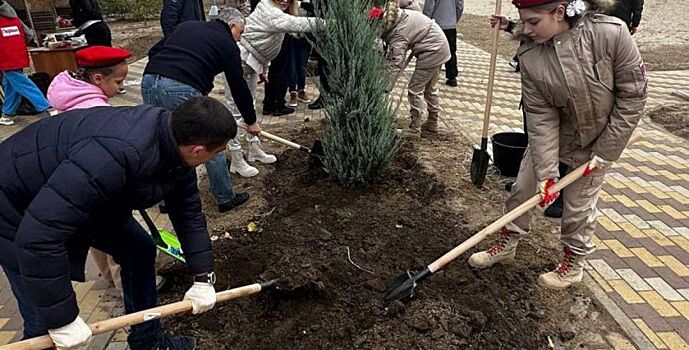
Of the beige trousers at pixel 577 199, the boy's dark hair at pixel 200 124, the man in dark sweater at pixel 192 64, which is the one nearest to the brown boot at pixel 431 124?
the man in dark sweater at pixel 192 64

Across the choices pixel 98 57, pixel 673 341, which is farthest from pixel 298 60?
pixel 673 341

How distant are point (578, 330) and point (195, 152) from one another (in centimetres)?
224

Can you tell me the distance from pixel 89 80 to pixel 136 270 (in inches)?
46.3

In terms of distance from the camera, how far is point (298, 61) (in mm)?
6980

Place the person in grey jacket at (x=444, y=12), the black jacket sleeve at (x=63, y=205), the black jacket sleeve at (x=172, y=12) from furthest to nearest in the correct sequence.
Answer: the person in grey jacket at (x=444, y=12), the black jacket sleeve at (x=172, y=12), the black jacket sleeve at (x=63, y=205)

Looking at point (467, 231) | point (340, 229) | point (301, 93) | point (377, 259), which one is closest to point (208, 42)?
point (340, 229)

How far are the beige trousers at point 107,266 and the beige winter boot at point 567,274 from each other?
8.62 feet

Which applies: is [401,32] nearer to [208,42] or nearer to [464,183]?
[464,183]

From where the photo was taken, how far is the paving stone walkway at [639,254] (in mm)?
2801

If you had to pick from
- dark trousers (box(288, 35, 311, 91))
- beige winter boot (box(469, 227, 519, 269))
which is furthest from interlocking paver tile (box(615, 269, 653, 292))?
dark trousers (box(288, 35, 311, 91))

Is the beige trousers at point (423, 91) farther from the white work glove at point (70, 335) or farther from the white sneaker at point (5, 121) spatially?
the white sneaker at point (5, 121)

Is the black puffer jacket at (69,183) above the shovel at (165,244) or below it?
above

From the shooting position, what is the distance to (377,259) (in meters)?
3.41

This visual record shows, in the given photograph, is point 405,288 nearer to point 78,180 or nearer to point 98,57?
point 78,180
